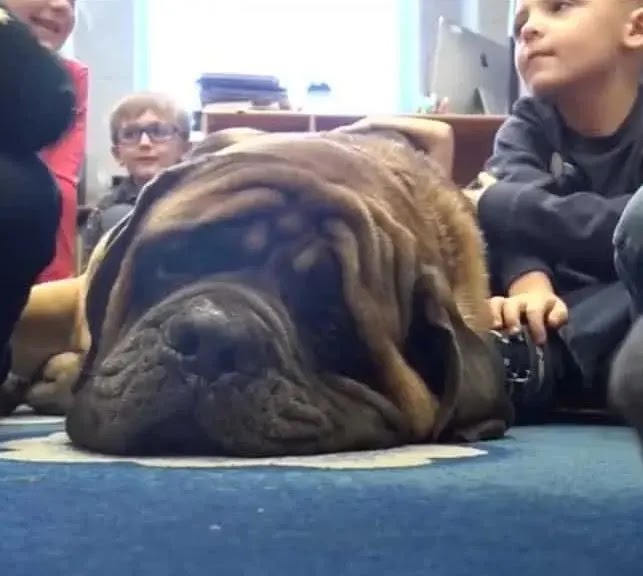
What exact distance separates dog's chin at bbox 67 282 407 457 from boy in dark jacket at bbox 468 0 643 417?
556mm

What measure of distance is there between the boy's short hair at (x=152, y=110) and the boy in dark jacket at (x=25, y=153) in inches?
93.4

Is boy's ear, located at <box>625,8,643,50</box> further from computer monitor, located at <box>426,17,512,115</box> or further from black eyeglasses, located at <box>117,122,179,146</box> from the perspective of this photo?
computer monitor, located at <box>426,17,512,115</box>

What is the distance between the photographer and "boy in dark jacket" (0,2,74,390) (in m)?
1.31

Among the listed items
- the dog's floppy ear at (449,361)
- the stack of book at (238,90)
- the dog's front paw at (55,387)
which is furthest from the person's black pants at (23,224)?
the stack of book at (238,90)

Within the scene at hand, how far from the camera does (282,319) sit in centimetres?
129

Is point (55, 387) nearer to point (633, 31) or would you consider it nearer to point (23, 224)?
point (23, 224)

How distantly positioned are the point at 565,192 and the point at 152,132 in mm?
1964

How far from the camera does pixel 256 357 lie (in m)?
1.23

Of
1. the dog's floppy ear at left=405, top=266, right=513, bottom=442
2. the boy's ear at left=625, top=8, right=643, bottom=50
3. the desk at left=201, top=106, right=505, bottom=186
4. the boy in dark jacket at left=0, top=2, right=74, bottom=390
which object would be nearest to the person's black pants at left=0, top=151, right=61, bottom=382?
the boy in dark jacket at left=0, top=2, right=74, bottom=390

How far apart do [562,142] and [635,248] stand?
1.45 meters

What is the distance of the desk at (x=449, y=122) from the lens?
4078 millimetres

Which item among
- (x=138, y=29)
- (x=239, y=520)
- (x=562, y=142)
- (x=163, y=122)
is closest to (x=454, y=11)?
(x=138, y=29)

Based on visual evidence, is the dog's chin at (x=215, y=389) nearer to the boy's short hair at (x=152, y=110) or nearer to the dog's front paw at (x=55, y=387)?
the dog's front paw at (x=55, y=387)

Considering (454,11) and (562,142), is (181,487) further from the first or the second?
(454,11)
